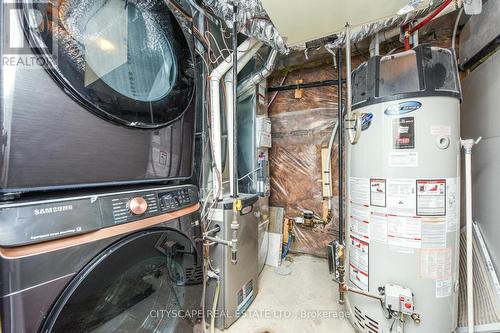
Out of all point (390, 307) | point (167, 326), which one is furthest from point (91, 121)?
point (390, 307)

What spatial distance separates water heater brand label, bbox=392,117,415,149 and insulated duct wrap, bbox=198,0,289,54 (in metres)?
0.99

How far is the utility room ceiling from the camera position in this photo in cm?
113

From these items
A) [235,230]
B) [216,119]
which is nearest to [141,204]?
[235,230]

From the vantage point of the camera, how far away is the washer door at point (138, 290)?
0.55 metres

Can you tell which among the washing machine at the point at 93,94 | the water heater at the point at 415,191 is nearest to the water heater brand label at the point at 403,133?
the water heater at the point at 415,191

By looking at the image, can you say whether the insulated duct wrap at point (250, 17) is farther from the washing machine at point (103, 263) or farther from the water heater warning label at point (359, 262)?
the water heater warning label at point (359, 262)

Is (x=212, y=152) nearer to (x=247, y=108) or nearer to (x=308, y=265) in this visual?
(x=247, y=108)

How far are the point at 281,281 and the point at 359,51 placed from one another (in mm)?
2265

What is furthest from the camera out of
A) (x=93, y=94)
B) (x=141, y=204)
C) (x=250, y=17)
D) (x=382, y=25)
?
(x=382, y=25)

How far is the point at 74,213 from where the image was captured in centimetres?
55

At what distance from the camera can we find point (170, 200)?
81 cm

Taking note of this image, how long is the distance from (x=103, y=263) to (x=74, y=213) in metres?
0.16

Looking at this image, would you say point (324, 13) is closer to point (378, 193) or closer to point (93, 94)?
point (378, 193)

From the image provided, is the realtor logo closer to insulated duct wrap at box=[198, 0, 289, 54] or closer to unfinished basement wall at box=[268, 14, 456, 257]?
insulated duct wrap at box=[198, 0, 289, 54]
